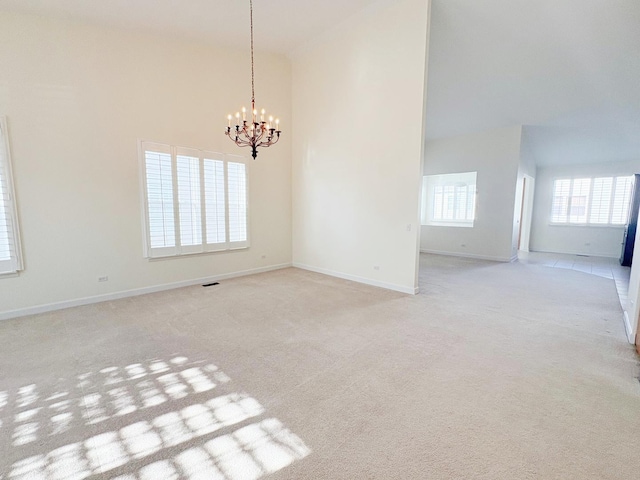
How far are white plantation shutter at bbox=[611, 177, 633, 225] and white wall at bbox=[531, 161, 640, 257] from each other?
0.64 feet

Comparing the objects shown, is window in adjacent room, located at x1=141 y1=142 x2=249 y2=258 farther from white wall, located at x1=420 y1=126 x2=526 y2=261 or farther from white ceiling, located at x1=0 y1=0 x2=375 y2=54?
white wall, located at x1=420 y1=126 x2=526 y2=261

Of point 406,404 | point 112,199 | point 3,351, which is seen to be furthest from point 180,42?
point 406,404

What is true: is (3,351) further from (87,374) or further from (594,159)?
(594,159)

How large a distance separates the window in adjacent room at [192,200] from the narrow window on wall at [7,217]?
4.66 feet

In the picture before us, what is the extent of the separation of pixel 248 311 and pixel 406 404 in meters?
2.43

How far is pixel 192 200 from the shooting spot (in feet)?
16.3

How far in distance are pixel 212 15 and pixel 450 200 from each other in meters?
7.58

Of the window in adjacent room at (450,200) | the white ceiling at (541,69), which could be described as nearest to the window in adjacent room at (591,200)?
the white ceiling at (541,69)

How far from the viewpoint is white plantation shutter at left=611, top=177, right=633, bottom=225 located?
829 cm

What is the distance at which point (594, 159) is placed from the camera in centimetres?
856

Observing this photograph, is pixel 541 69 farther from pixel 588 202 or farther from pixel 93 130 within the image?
pixel 93 130

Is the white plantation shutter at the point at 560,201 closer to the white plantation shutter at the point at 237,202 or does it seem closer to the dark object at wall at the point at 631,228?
the dark object at wall at the point at 631,228

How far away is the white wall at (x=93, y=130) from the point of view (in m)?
3.64

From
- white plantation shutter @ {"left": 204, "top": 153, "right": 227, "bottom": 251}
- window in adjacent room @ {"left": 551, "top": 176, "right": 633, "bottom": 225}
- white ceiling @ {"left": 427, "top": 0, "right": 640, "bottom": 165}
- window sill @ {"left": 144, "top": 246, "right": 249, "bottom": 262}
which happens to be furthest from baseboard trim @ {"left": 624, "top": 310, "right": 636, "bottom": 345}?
window in adjacent room @ {"left": 551, "top": 176, "right": 633, "bottom": 225}
